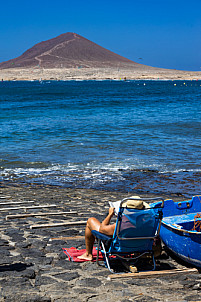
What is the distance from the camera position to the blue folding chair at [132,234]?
5359mm

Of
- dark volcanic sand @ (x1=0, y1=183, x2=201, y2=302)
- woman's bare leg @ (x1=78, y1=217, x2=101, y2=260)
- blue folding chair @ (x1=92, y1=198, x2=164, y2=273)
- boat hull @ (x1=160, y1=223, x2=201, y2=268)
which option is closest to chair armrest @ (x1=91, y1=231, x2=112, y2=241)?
blue folding chair @ (x1=92, y1=198, x2=164, y2=273)

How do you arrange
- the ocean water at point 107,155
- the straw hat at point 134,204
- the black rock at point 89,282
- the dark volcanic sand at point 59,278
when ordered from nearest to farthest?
the dark volcanic sand at point 59,278 < the black rock at point 89,282 < the straw hat at point 134,204 < the ocean water at point 107,155

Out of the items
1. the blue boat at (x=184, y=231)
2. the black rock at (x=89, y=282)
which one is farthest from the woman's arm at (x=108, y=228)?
the blue boat at (x=184, y=231)

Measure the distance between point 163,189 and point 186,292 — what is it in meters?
7.28

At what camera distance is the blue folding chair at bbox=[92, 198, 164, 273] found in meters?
5.36

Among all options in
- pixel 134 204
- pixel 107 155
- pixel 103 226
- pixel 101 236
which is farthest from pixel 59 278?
pixel 107 155

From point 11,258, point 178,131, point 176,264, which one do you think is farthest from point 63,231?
point 178,131

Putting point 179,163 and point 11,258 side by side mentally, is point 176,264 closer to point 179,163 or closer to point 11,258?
point 11,258

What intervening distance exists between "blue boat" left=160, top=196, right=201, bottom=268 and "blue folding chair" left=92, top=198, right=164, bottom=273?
16.5 inches

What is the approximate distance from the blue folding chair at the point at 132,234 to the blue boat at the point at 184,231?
1.37ft

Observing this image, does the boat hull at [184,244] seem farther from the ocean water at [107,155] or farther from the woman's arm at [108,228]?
the ocean water at [107,155]

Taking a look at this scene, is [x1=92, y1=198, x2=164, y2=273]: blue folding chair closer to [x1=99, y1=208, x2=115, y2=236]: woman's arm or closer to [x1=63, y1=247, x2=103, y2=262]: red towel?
[x1=99, y1=208, x2=115, y2=236]: woman's arm

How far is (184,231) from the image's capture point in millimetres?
5609

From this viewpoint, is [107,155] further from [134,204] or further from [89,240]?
[134,204]
